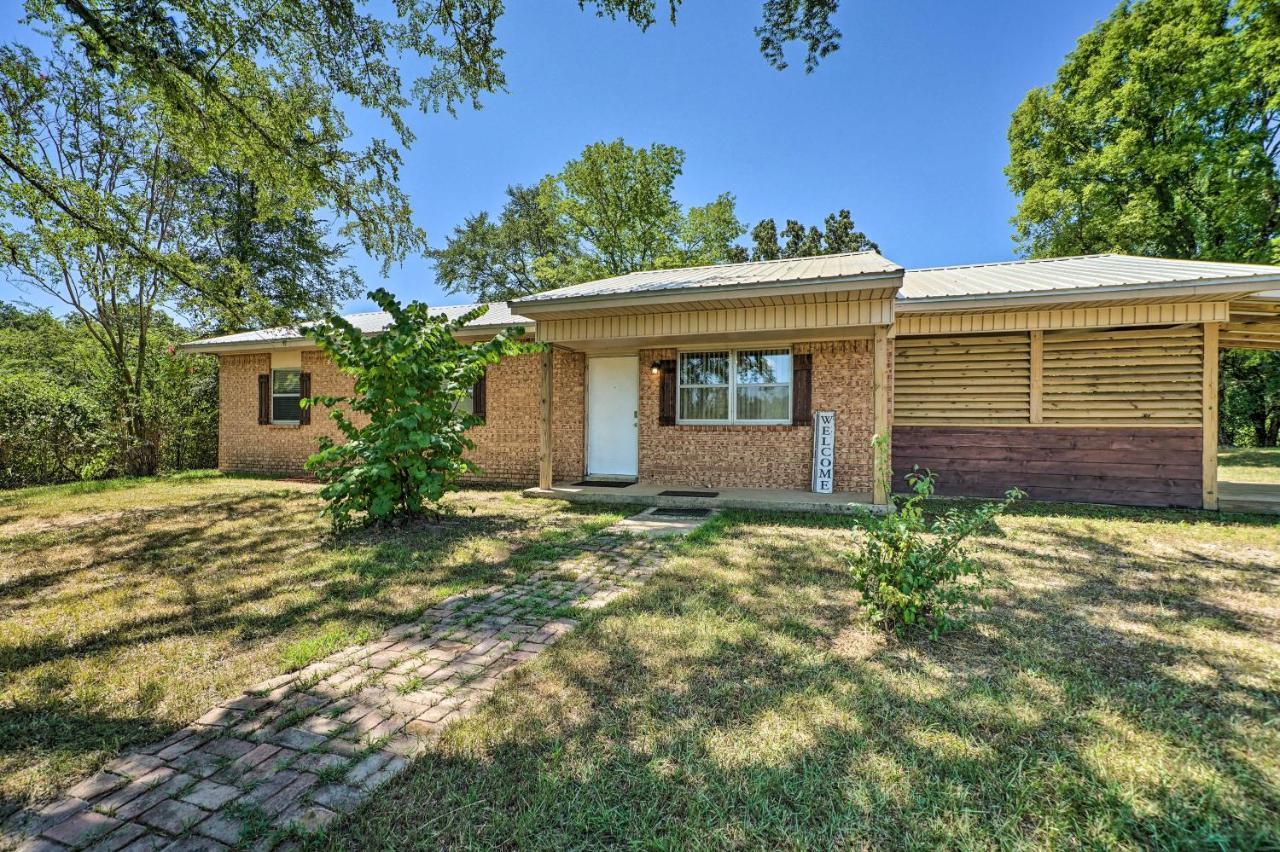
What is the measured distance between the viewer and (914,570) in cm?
304

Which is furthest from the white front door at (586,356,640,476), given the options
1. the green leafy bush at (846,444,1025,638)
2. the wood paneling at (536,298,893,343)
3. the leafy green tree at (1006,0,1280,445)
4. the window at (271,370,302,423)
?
the leafy green tree at (1006,0,1280,445)

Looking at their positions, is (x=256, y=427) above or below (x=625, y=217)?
below

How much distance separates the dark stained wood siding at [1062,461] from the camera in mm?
7023

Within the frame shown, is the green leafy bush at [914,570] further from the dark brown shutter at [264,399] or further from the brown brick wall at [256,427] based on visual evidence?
the dark brown shutter at [264,399]

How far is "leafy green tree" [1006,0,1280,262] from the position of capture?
13.0 meters

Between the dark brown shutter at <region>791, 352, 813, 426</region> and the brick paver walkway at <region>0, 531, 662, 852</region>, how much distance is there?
5.66 m

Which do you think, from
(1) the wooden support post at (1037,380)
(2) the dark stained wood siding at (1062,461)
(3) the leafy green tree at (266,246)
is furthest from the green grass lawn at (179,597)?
(3) the leafy green tree at (266,246)

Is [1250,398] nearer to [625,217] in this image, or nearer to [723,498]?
[723,498]

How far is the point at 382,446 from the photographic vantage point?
5.41 m

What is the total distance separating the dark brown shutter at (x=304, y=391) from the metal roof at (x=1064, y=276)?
10.9 m

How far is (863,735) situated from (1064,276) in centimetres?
805

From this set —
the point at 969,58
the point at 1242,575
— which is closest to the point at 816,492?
the point at 1242,575

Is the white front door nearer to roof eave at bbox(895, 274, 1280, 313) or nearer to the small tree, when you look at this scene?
the small tree

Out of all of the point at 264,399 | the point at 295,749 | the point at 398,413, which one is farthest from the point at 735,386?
the point at 264,399
